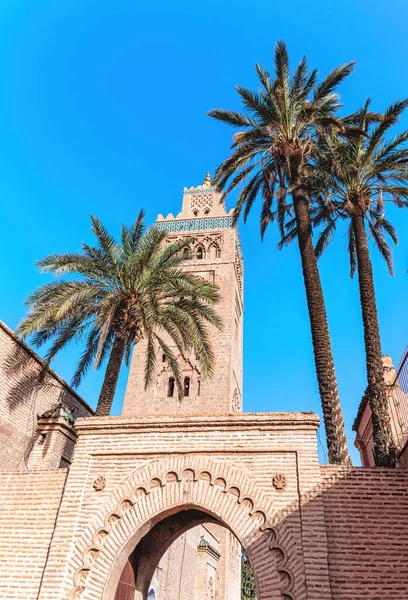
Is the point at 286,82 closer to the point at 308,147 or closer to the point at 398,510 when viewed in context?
the point at 308,147

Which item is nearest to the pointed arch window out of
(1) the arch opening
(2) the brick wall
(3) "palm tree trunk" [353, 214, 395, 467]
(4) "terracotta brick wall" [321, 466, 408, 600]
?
(1) the arch opening

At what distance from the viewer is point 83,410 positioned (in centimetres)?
1461

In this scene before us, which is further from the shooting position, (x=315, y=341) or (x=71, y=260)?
(x=71, y=260)

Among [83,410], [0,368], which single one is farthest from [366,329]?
[83,410]

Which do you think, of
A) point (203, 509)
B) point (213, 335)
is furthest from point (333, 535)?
point (213, 335)

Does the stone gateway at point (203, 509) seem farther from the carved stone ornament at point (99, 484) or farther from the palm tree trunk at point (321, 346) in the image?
the palm tree trunk at point (321, 346)

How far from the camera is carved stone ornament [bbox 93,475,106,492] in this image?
7.06m

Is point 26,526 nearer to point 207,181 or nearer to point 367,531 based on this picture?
point 367,531

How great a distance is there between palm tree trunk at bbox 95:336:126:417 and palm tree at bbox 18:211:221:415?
21 mm

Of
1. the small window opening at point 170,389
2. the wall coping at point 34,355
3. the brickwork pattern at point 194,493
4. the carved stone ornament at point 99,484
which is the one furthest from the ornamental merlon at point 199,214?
the carved stone ornament at point 99,484

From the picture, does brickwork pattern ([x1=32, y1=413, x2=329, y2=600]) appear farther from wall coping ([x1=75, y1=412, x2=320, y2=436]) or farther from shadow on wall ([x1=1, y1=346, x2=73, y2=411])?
shadow on wall ([x1=1, y1=346, x2=73, y2=411])

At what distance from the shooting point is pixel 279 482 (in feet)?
21.8

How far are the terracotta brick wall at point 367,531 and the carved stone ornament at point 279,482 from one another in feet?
1.84

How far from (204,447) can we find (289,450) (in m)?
1.27
